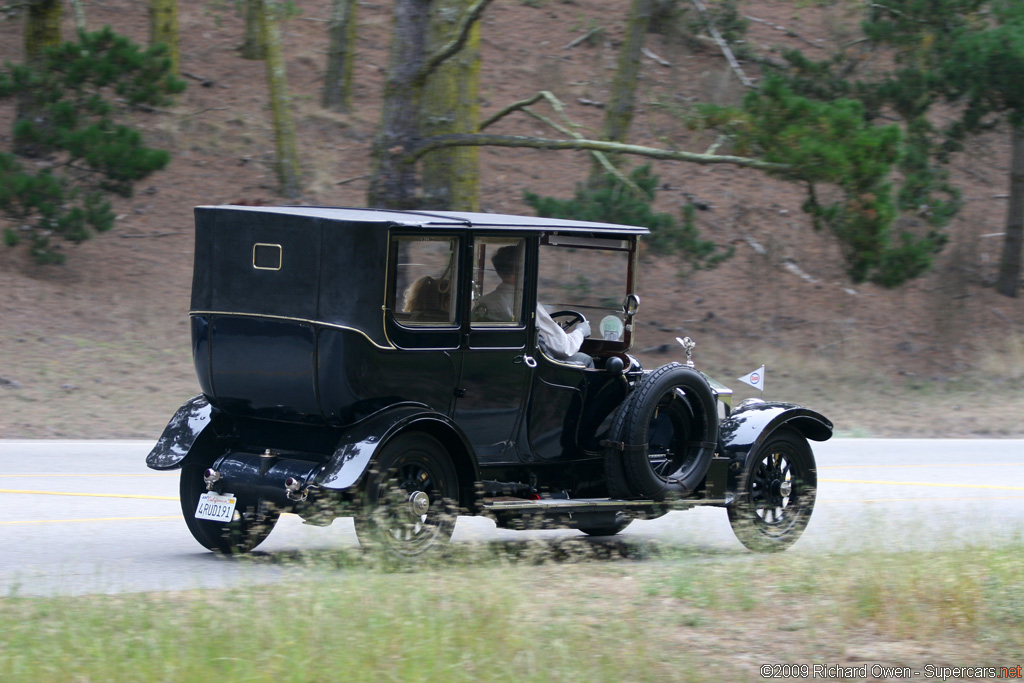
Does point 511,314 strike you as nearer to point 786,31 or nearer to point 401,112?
point 401,112

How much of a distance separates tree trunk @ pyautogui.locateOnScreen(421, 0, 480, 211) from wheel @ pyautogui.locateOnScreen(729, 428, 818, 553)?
7.73 metres

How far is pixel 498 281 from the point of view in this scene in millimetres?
8023

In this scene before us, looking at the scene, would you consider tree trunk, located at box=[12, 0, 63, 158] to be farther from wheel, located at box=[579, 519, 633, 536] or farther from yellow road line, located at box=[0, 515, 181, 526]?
wheel, located at box=[579, 519, 633, 536]

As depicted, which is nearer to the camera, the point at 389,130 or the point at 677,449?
the point at 677,449

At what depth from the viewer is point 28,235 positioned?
20.9m

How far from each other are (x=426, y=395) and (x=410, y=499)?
2.08 feet

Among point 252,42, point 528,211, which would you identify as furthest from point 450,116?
point 252,42

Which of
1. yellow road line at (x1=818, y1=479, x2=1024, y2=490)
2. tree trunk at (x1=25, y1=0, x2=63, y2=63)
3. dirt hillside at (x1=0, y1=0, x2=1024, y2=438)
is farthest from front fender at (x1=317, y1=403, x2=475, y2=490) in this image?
tree trunk at (x1=25, y1=0, x2=63, y2=63)

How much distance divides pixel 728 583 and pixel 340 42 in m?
23.5

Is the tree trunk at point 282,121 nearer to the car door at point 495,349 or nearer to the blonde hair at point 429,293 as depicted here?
the car door at point 495,349

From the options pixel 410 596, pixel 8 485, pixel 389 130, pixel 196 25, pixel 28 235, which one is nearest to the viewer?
pixel 410 596

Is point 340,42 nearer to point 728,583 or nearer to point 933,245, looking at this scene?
point 933,245

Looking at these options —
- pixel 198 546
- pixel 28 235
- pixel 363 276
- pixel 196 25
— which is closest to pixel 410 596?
pixel 363 276

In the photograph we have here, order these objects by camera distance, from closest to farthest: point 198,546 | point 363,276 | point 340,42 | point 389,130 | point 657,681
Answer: point 657,681
point 363,276
point 198,546
point 389,130
point 340,42
